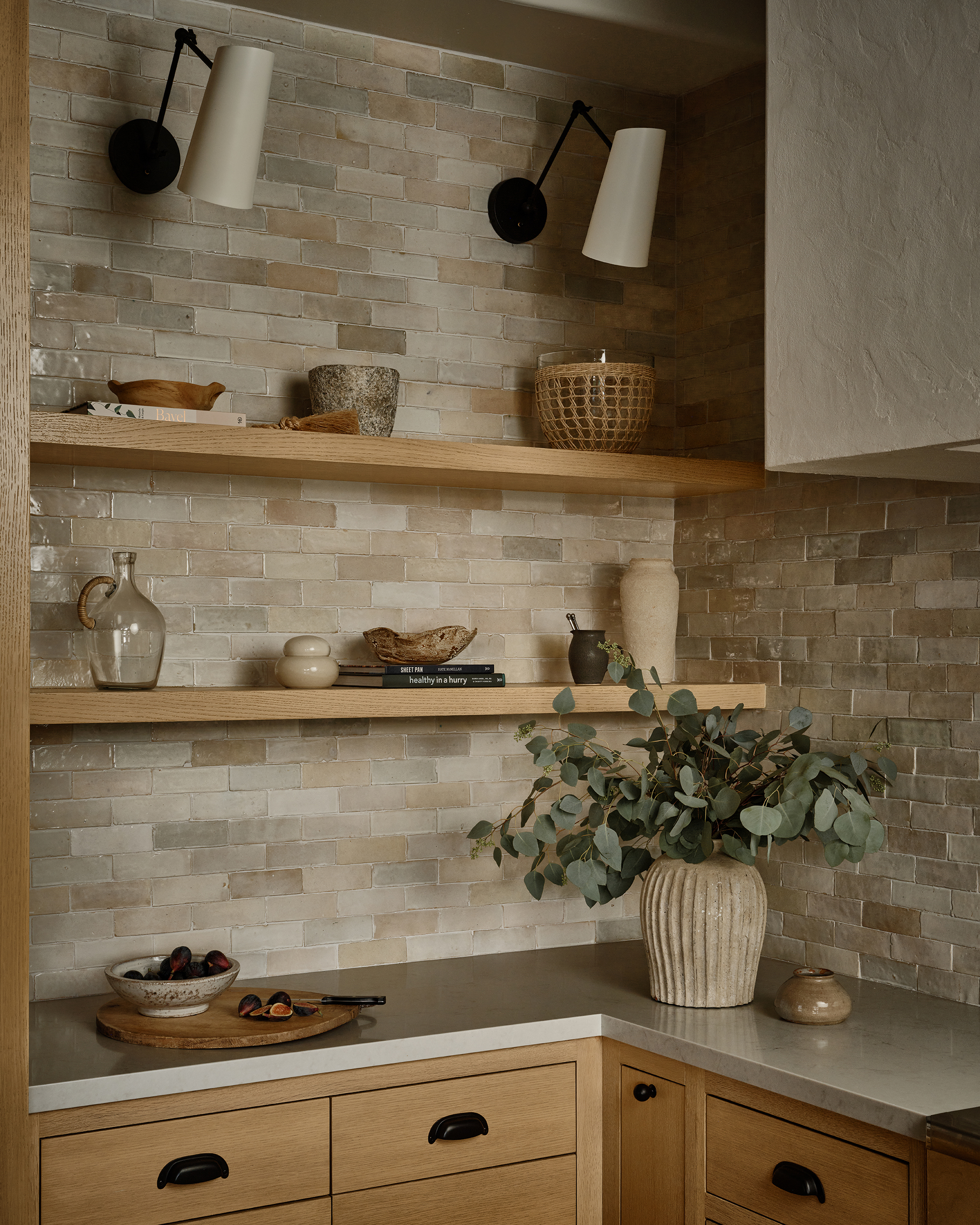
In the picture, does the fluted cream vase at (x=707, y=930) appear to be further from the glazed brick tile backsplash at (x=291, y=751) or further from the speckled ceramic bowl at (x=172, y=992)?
the speckled ceramic bowl at (x=172, y=992)

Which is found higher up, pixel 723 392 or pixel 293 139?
pixel 293 139

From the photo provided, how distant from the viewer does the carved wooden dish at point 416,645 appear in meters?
2.61

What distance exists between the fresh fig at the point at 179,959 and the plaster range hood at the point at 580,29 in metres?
1.96

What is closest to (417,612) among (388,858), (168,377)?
(388,858)

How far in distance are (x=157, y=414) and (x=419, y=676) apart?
0.73 metres

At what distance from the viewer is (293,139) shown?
2715 mm

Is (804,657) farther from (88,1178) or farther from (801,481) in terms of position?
(88,1178)

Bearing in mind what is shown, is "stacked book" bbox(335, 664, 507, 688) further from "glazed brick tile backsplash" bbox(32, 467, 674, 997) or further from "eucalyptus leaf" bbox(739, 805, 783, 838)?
"eucalyptus leaf" bbox(739, 805, 783, 838)

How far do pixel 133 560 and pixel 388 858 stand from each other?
35.3 inches

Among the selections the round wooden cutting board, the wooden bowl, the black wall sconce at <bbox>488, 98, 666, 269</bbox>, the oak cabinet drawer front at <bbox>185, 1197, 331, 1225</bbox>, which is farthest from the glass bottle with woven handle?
the black wall sconce at <bbox>488, 98, 666, 269</bbox>

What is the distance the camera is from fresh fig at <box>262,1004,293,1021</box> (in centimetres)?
221

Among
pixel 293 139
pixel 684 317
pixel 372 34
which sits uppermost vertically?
pixel 372 34

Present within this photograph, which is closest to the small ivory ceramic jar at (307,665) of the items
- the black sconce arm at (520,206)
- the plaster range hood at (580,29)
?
the black sconce arm at (520,206)

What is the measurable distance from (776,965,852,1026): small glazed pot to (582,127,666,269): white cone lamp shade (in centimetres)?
155
